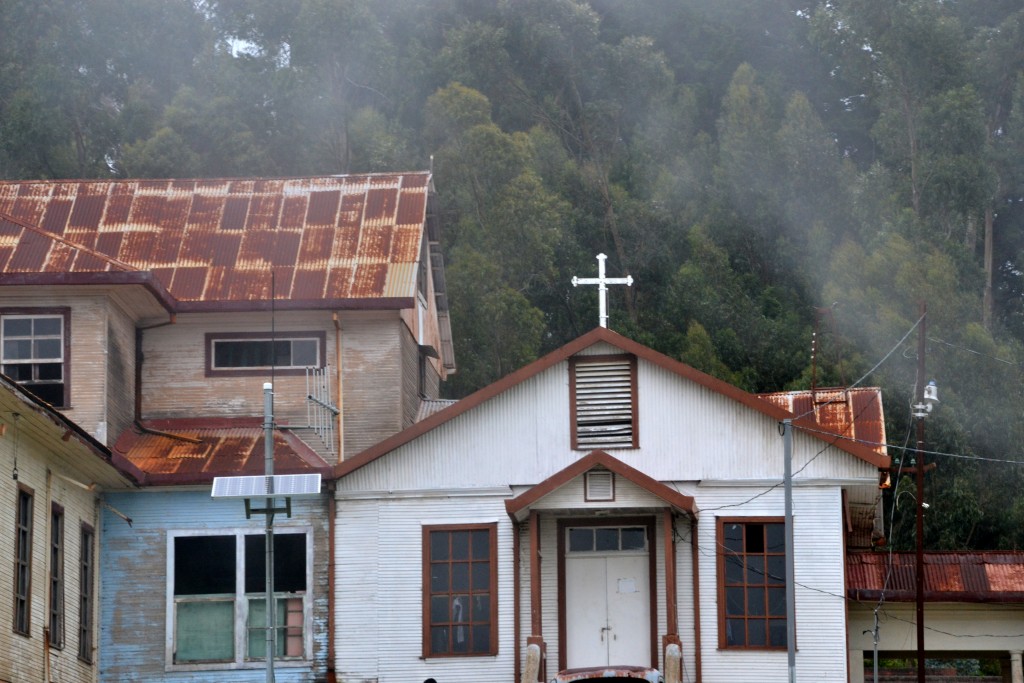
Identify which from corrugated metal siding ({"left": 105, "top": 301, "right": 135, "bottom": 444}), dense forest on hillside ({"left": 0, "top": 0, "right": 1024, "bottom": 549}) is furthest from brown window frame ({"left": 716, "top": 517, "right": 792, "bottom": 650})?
dense forest on hillside ({"left": 0, "top": 0, "right": 1024, "bottom": 549})

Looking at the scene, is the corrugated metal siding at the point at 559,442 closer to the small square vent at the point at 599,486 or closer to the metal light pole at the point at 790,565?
the metal light pole at the point at 790,565

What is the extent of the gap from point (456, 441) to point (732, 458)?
4.19 metres

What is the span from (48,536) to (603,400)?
27.6ft

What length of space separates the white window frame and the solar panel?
451 centimetres

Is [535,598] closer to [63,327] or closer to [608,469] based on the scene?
[608,469]

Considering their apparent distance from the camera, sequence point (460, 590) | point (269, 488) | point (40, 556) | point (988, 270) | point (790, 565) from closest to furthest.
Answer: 1. point (269, 488)
2. point (40, 556)
3. point (790, 565)
4. point (460, 590)
5. point (988, 270)

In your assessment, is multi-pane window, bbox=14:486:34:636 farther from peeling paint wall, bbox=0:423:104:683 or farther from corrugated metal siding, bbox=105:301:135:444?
corrugated metal siding, bbox=105:301:135:444

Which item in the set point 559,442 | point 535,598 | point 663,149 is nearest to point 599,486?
point 559,442

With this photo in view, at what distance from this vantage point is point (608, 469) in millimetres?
25531

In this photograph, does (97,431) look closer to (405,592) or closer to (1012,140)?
(405,592)

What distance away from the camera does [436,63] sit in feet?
261

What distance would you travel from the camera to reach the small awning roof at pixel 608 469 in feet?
83.3

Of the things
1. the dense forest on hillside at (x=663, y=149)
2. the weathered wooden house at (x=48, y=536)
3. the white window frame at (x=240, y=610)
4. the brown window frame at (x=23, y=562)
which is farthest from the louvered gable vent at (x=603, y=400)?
the dense forest on hillside at (x=663, y=149)

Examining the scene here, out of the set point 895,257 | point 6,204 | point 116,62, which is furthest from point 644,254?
point 6,204
